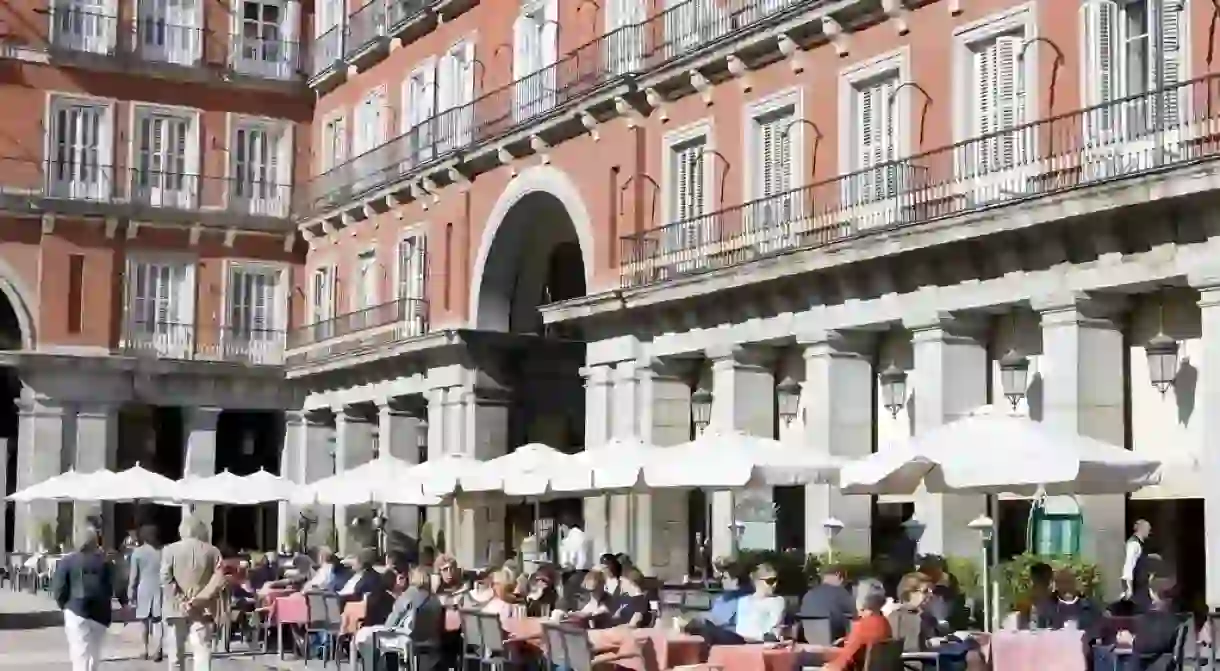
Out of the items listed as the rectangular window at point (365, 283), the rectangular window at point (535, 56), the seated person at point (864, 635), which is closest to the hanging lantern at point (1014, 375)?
the seated person at point (864, 635)

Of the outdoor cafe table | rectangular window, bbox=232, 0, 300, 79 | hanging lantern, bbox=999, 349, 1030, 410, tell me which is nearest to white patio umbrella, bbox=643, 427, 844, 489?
hanging lantern, bbox=999, 349, 1030, 410

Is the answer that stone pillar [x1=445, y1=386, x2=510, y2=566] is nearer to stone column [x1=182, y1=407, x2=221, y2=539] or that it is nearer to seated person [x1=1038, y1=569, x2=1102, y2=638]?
stone column [x1=182, y1=407, x2=221, y2=539]

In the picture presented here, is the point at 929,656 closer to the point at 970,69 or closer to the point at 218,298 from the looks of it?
the point at 970,69

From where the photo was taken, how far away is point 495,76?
33406 millimetres

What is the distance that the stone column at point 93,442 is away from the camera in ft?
136

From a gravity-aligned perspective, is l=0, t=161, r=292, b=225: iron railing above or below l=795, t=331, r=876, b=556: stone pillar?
above

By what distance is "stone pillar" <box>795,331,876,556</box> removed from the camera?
2348 centimetres

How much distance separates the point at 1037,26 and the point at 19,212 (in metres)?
27.1

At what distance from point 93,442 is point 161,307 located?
354 cm

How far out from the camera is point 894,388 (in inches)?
891

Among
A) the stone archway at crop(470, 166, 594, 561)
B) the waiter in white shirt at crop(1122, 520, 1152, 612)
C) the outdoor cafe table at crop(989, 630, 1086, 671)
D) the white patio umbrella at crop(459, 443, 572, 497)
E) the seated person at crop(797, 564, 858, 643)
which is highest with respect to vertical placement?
the stone archway at crop(470, 166, 594, 561)

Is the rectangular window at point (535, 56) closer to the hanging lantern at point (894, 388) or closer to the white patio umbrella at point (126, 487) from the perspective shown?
the white patio umbrella at point (126, 487)

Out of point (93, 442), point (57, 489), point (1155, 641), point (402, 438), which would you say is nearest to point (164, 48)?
point (93, 442)

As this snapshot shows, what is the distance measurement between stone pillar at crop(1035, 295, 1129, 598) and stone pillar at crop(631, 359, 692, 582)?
344 inches
